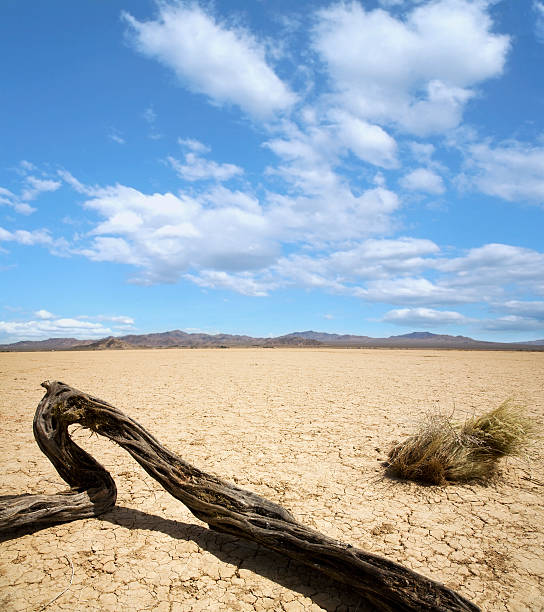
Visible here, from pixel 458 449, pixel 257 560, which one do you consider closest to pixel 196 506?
pixel 257 560

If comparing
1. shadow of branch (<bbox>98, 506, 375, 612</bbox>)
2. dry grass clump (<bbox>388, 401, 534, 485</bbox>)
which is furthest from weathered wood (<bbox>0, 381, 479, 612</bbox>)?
dry grass clump (<bbox>388, 401, 534, 485</bbox>)

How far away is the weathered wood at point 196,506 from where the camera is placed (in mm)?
2320

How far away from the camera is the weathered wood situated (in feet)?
7.61

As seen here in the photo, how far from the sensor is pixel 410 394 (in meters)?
10.7

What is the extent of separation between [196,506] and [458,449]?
10.7 ft

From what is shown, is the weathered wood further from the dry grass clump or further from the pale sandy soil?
the dry grass clump

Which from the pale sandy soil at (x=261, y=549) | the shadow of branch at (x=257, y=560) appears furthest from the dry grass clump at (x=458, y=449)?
the shadow of branch at (x=257, y=560)

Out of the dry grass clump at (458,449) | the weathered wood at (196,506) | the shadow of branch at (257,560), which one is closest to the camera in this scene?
the weathered wood at (196,506)

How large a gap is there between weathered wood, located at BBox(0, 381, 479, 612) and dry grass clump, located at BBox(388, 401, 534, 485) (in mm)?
2307

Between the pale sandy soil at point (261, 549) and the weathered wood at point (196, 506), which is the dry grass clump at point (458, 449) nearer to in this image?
the pale sandy soil at point (261, 549)

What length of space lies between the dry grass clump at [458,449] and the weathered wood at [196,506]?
2307mm

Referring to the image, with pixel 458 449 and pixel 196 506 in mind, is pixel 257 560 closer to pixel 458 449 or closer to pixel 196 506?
pixel 196 506

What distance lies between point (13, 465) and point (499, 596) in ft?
17.8

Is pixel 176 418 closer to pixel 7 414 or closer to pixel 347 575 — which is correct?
pixel 7 414
